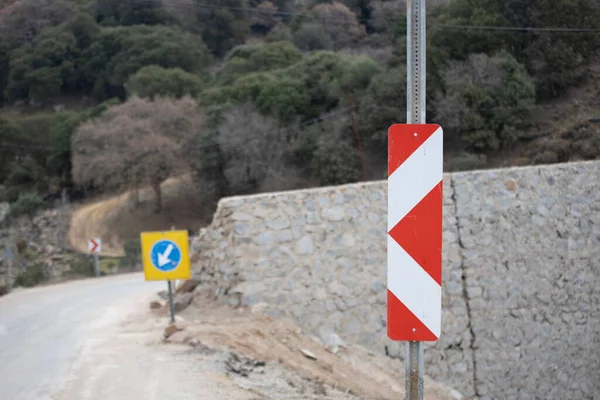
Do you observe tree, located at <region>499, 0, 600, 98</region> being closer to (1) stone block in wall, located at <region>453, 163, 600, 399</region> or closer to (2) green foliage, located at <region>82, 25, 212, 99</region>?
(1) stone block in wall, located at <region>453, 163, 600, 399</region>

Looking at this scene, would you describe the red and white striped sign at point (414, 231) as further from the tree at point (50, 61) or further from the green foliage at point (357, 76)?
the tree at point (50, 61)

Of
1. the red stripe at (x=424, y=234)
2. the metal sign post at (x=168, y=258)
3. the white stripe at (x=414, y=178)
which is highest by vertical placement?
the white stripe at (x=414, y=178)

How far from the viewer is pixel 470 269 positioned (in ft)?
32.6

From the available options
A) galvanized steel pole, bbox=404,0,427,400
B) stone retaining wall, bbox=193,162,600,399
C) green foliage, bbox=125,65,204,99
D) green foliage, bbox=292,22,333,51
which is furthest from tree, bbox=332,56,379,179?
galvanized steel pole, bbox=404,0,427,400

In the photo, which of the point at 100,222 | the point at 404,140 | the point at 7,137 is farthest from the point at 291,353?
the point at 7,137

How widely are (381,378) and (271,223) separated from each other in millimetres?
2441

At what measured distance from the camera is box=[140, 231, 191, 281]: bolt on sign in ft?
28.8

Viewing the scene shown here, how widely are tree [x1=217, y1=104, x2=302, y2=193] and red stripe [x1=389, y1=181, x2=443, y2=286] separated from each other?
1032 inches

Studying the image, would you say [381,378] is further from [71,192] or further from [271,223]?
[71,192]

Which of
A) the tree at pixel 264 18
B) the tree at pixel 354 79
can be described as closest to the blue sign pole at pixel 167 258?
the tree at pixel 354 79

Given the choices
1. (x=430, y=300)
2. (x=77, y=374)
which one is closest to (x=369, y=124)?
(x=77, y=374)

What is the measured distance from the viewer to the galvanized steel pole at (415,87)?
3818 mm

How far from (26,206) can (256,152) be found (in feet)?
48.7

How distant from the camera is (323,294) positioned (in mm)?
9250
